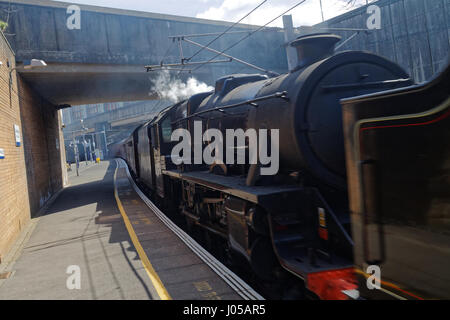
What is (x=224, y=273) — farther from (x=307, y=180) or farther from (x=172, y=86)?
(x=172, y=86)

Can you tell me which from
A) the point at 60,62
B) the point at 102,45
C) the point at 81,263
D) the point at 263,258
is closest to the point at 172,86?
the point at 102,45

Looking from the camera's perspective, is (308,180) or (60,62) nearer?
(308,180)

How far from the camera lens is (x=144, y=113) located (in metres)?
49.3

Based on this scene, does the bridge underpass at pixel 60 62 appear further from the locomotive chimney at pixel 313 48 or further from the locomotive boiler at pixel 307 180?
the locomotive chimney at pixel 313 48

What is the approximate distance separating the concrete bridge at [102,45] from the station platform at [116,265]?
7.07 metres

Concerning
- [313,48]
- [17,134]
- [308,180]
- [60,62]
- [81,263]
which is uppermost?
[60,62]

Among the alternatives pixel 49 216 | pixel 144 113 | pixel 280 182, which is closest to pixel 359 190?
pixel 280 182

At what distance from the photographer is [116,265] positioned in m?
6.44

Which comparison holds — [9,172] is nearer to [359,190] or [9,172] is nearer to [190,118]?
[190,118]

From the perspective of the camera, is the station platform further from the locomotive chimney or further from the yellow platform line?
the locomotive chimney

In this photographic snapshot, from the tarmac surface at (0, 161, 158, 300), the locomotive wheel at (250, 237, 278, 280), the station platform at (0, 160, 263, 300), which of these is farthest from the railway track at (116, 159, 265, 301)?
the tarmac surface at (0, 161, 158, 300)

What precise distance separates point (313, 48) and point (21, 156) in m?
10.0

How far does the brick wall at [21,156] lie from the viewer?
879 centimetres

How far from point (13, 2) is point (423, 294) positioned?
16047 mm
